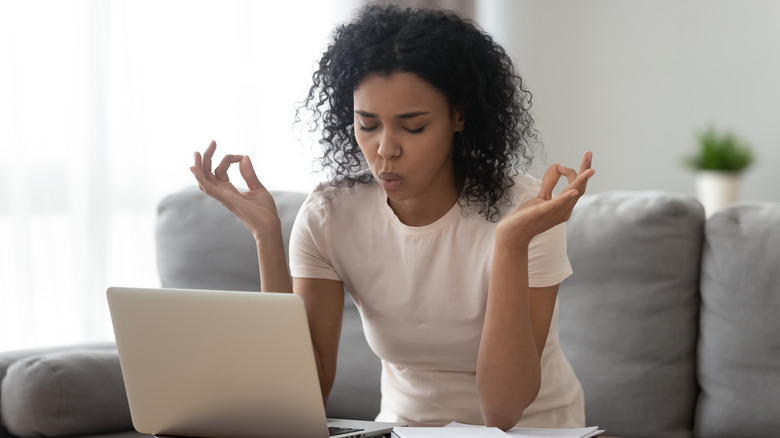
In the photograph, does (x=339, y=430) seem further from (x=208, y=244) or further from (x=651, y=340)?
(x=208, y=244)

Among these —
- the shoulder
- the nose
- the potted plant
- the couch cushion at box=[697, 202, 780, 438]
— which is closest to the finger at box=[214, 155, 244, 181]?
the shoulder

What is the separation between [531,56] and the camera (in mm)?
4320

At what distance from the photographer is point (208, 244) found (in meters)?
1.96

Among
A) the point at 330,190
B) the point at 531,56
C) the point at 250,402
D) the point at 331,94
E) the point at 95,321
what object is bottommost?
the point at 95,321

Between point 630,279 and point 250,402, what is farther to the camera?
point 630,279

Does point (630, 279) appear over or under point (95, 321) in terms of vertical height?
over

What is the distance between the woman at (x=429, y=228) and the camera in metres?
1.21

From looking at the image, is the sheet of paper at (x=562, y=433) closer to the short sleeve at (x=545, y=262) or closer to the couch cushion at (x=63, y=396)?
the short sleeve at (x=545, y=262)

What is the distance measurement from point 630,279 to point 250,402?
990 millimetres

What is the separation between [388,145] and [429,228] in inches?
8.4

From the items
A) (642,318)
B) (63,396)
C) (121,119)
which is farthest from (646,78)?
(63,396)

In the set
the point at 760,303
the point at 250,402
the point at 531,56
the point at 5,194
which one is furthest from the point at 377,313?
the point at 531,56

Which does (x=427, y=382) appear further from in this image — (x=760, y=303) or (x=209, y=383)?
(x=760, y=303)

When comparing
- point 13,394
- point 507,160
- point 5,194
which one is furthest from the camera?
point 5,194
